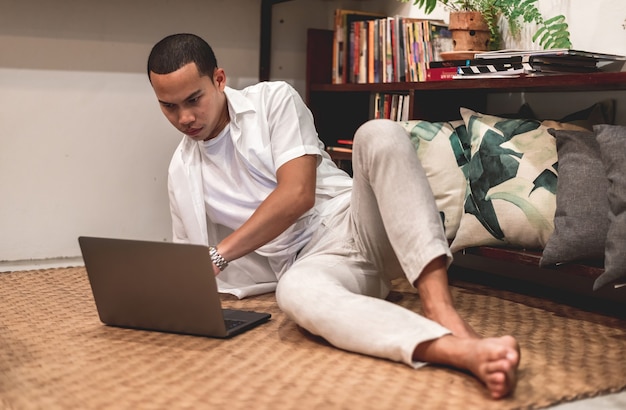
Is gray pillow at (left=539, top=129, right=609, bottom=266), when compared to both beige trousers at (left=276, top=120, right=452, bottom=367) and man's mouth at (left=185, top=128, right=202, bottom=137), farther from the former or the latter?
man's mouth at (left=185, top=128, right=202, bottom=137)

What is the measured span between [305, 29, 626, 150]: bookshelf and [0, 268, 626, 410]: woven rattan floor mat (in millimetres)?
593

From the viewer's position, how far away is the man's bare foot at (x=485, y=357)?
1.17m

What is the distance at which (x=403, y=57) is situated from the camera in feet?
8.81

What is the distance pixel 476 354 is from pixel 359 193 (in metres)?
0.48

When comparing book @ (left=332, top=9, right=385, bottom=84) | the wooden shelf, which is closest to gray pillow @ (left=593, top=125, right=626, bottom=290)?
the wooden shelf

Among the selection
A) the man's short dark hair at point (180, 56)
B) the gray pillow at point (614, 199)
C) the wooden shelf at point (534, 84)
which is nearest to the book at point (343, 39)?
the wooden shelf at point (534, 84)

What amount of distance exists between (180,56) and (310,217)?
0.48m

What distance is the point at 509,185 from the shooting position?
1.97 m

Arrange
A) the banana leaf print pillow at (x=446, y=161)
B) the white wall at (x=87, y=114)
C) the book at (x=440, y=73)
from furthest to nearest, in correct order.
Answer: the white wall at (x=87, y=114) → the book at (x=440, y=73) → the banana leaf print pillow at (x=446, y=161)

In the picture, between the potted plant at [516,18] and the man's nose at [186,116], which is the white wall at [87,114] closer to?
the potted plant at [516,18]

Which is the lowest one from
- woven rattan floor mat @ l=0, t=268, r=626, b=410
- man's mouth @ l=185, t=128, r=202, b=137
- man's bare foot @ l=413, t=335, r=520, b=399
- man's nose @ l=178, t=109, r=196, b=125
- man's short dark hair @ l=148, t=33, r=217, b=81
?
woven rattan floor mat @ l=0, t=268, r=626, b=410

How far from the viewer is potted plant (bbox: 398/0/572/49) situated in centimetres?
217

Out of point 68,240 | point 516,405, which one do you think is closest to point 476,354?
point 516,405

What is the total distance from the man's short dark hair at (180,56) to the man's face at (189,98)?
0.01 m
